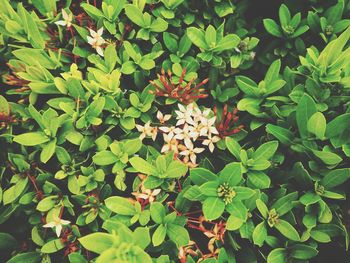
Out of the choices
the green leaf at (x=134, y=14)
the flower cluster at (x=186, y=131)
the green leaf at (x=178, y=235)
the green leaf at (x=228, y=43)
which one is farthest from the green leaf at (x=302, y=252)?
the green leaf at (x=134, y=14)

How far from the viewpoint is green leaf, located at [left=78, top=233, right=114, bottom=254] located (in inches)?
52.2

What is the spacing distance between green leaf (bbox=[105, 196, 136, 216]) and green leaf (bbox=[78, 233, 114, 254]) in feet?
1.01

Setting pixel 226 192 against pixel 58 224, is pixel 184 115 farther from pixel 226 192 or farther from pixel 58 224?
pixel 58 224

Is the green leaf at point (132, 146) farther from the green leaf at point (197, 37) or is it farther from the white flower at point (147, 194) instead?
the green leaf at point (197, 37)

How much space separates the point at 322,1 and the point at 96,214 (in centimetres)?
175

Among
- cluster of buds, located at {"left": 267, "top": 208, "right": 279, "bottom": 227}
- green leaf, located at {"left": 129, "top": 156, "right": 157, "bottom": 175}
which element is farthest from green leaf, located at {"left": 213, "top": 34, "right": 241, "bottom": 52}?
cluster of buds, located at {"left": 267, "top": 208, "right": 279, "bottom": 227}

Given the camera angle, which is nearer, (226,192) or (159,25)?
(226,192)

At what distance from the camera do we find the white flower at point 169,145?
5.92 feet

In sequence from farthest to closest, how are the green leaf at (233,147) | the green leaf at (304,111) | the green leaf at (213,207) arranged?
1. the green leaf at (233,147)
2. the green leaf at (304,111)
3. the green leaf at (213,207)

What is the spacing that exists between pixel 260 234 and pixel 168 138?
2.05 feet

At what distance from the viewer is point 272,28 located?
208 centimetres

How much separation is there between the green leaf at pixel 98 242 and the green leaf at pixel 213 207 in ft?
1.43

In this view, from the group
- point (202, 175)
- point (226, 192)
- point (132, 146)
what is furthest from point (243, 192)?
point (132, 146)

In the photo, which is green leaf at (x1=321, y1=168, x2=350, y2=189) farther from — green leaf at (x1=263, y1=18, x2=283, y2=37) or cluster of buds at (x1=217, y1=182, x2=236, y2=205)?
green leaf at (x1=263, y1=18, x2=283, y2=37)
